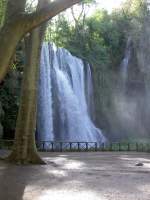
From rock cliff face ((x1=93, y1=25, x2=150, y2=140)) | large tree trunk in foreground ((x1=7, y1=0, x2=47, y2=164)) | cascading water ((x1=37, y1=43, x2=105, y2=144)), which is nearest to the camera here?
large tree trunk in foreground ((x1=7, y1=0, x2=47, y2=164))

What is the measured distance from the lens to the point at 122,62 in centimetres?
4378

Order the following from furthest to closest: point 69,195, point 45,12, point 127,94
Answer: point 127,94 < point 69,195 < point 45,12

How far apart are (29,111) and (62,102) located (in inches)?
644

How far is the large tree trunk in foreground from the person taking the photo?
52.0ft

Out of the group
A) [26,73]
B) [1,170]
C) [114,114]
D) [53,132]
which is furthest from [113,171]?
[114,114]

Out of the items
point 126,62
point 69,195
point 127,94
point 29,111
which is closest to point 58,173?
point 29,111

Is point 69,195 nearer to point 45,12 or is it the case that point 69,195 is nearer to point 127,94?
point 45,12

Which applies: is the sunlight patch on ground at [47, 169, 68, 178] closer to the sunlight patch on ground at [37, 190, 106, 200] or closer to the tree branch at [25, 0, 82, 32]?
the sunlight patch on ground at [37, 190, 106, 200]

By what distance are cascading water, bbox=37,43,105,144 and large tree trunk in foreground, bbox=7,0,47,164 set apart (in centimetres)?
1331

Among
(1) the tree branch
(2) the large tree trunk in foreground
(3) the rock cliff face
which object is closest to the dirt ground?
(2) the large tree trunk in foreground

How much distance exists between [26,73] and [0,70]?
8.53 meters

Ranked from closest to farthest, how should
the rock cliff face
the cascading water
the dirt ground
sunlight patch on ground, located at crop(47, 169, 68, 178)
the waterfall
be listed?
1. the dirt ground
2. sunlight patch on ground, located at crop(47, 169, 68, 178)
3. the cascading water
4. the rock cliff face
5. the waterfall

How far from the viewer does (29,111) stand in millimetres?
16312

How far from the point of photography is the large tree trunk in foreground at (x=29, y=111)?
15.9 meters
